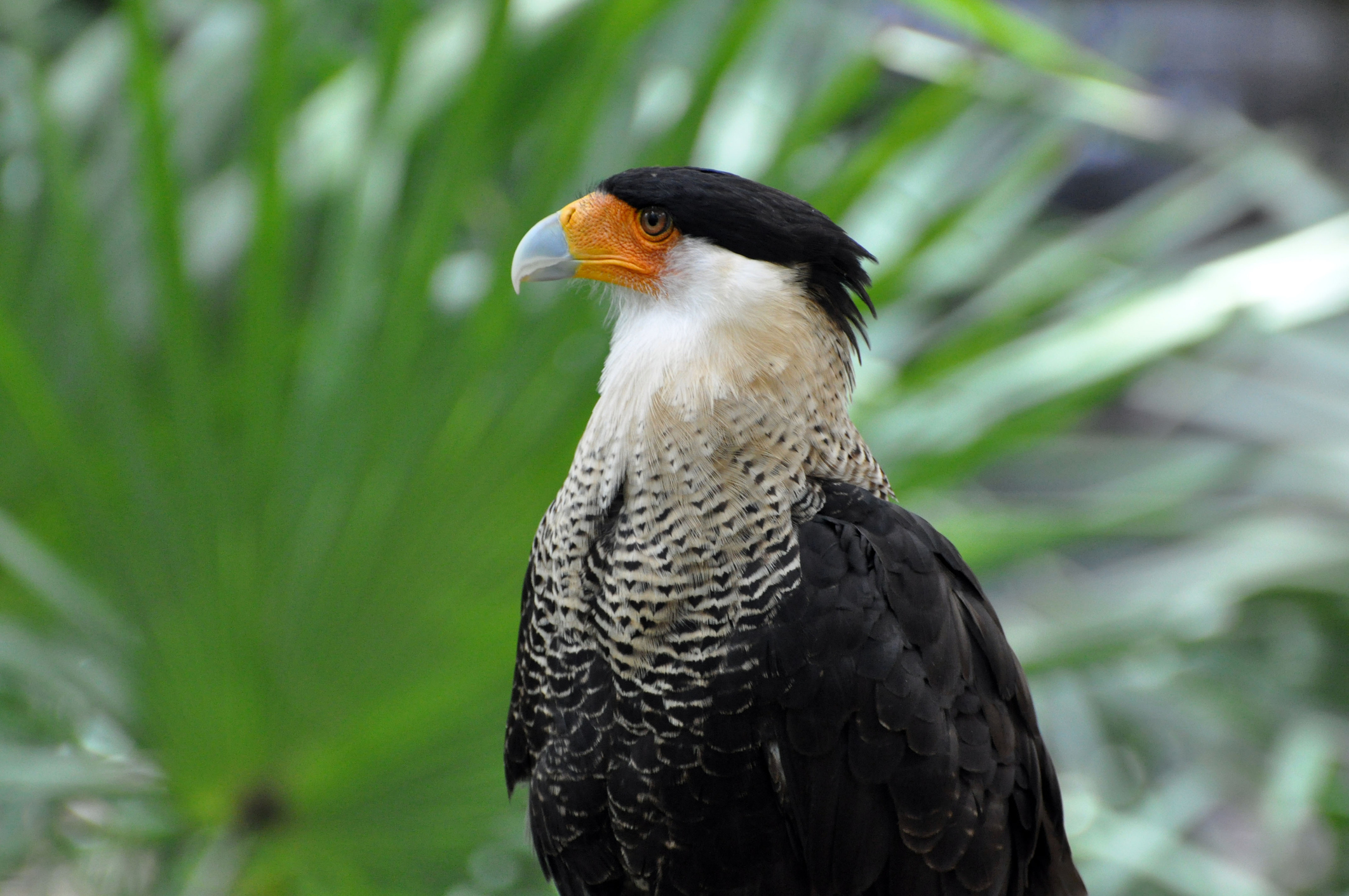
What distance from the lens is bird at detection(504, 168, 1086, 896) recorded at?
1150 millimetres

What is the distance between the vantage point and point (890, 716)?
45.9 inches

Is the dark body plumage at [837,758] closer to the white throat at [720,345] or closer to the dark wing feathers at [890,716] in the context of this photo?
the dark wing feathers at [890,716]

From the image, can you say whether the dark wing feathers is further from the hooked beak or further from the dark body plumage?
the hooked beak

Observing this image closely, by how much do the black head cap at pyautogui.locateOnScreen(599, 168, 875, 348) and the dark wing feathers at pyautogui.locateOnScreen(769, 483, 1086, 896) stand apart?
223mm

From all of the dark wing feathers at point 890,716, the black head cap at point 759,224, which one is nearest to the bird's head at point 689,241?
the black head cap at point 759,224

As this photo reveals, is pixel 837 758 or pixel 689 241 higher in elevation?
pixel 689 241

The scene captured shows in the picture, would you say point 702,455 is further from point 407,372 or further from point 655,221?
point 407,372

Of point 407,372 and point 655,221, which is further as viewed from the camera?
point 407,372

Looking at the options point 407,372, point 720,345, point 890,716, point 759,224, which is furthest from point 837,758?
point 407,372

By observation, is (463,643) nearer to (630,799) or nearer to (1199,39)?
(630,799)

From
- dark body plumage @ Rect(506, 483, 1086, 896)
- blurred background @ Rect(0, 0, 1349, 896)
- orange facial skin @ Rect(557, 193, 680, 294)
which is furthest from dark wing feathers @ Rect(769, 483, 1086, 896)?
blurred background @ Rect(0, 0, 1349, 896)

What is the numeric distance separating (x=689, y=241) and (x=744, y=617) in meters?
0.40

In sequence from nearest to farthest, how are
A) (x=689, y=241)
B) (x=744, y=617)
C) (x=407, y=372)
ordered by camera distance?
(x=744, y=617) < (x=689, y=241) < (x=407, y=372)

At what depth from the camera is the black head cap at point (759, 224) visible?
1.20 meters
